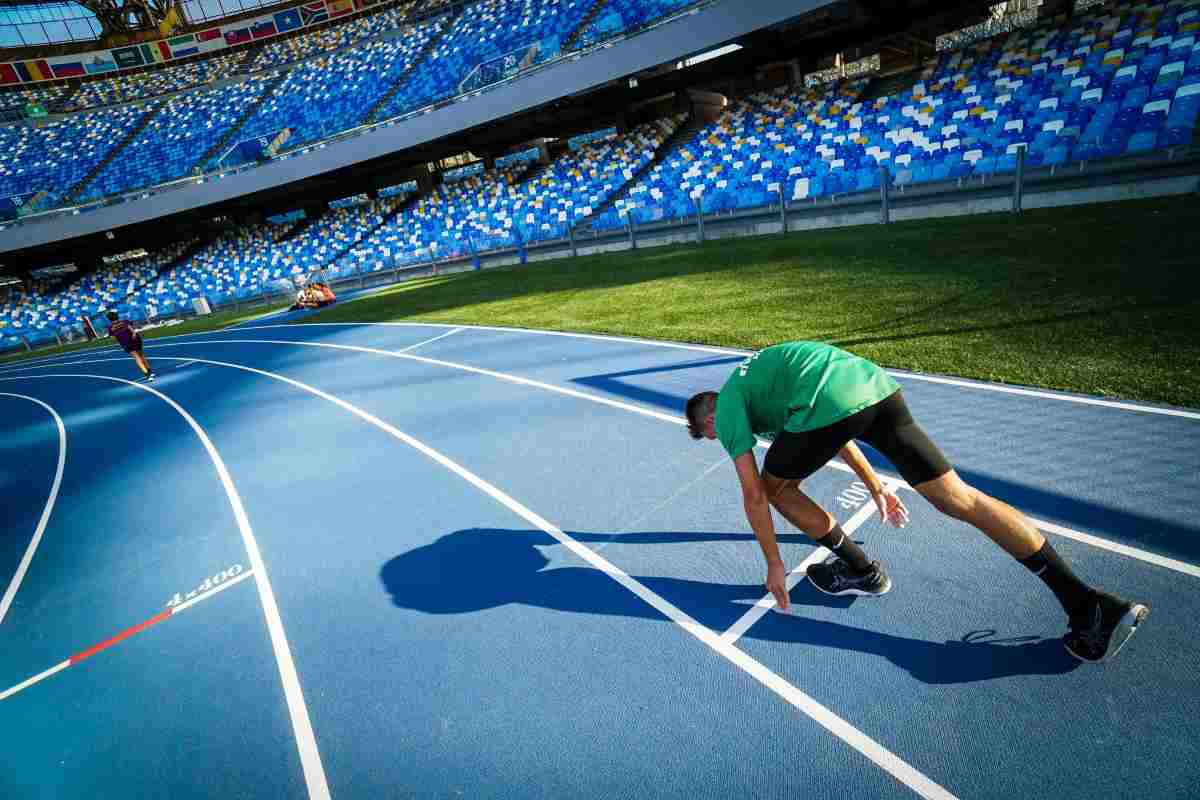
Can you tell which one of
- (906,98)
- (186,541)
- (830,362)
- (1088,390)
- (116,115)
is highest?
(116,115)

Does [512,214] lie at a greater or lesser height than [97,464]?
greater

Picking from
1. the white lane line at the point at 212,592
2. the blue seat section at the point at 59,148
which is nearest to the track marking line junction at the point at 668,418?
the white lane line at the point at 212,592

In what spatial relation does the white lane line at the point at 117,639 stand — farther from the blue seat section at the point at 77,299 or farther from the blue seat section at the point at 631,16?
the blue seat section at the point at 77,299

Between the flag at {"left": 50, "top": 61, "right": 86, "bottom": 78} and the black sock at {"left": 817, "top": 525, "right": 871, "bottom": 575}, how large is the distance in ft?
204

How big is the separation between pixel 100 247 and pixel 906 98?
2019 inches

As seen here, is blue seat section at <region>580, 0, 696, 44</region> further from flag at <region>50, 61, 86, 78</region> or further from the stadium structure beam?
flag at <region>50, 61, 86, 78</region>

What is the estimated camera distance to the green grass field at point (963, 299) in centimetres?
559

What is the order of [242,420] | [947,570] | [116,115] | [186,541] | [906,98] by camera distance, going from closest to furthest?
[947,570] → [186,541] → [242,420] → [906,98] → [116,115]

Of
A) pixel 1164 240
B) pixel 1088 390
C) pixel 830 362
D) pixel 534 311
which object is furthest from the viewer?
pixel 534 311

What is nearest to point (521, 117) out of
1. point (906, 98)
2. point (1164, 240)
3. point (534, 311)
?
point (906, 98)

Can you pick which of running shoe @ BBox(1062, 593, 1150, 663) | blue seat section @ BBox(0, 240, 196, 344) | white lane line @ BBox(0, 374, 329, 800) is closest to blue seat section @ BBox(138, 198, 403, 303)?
blue seat section @ BBox(0, 240, 196, 344)

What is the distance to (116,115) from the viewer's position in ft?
128

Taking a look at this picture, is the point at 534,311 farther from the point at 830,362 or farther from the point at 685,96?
the point at 685,96

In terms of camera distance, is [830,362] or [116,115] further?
[116,115]
